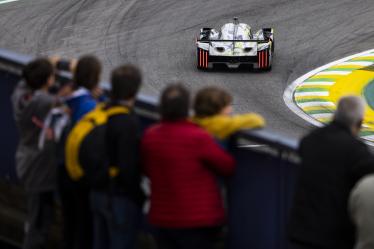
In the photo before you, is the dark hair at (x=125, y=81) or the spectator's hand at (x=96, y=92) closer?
the dark hair at (x=125, y=81)

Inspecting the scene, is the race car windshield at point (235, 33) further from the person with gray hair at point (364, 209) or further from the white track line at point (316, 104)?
the person with gray hair at point (364, 209)

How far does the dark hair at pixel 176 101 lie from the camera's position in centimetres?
594

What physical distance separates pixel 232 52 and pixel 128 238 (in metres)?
14.5

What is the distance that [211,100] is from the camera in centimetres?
604

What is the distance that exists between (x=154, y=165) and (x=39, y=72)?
1208 millimetres

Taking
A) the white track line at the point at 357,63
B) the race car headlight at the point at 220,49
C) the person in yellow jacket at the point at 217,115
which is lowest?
the white track line at the point at 357,63

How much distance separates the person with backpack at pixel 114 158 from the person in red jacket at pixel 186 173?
0.90 ft

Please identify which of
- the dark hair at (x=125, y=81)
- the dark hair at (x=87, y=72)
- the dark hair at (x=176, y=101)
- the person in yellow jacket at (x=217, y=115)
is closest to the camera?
the dark hair at (x=176, y=101)

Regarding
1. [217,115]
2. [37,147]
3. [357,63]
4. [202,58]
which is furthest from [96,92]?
[357,63]

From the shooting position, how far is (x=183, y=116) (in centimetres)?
599

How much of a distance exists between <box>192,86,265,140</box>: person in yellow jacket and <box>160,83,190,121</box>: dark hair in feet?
0.43

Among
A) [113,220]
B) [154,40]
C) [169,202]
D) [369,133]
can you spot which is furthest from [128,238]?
[154,40]

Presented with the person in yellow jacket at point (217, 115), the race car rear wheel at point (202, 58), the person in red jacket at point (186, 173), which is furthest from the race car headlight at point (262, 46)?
the person in red jacket at point (186, 173)

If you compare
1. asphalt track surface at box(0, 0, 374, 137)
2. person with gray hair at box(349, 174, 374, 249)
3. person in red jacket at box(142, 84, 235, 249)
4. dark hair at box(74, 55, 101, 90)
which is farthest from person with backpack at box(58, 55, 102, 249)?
→ asphalt track surface at box(0, 0, 374, 137)
